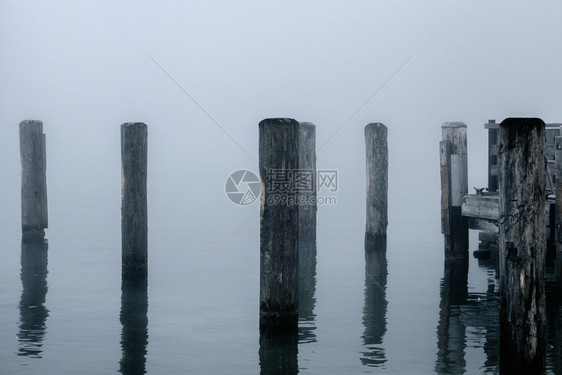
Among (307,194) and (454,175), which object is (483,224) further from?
(307,194)

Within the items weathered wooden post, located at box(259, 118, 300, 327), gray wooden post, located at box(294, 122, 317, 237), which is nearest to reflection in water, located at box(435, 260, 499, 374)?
weathered wooden post, located at box(259, 118, 300, 327)

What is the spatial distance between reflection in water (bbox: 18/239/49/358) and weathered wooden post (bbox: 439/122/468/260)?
612cm

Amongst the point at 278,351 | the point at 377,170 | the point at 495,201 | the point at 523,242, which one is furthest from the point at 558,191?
the point at 377,170

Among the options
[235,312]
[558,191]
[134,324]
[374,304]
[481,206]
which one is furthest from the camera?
[481,206]

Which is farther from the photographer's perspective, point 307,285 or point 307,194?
point 307,194

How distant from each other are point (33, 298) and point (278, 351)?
4665 millimetres

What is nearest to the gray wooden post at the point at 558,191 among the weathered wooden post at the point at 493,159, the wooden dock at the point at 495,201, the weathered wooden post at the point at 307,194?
the wooden dock at the point at 495,201

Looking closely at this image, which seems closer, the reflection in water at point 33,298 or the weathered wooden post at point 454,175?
the reflection in water at point 33,298

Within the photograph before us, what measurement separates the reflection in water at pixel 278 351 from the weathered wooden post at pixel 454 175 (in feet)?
17.7

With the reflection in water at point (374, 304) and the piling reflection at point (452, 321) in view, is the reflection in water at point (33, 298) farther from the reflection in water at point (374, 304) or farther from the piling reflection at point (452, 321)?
the piling reflection at point (452, 321)

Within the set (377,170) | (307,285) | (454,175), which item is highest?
(377,170)

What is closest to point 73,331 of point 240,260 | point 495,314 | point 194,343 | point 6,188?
point 194,343

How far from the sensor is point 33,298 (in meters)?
12.8

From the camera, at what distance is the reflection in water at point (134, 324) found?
9.11m
